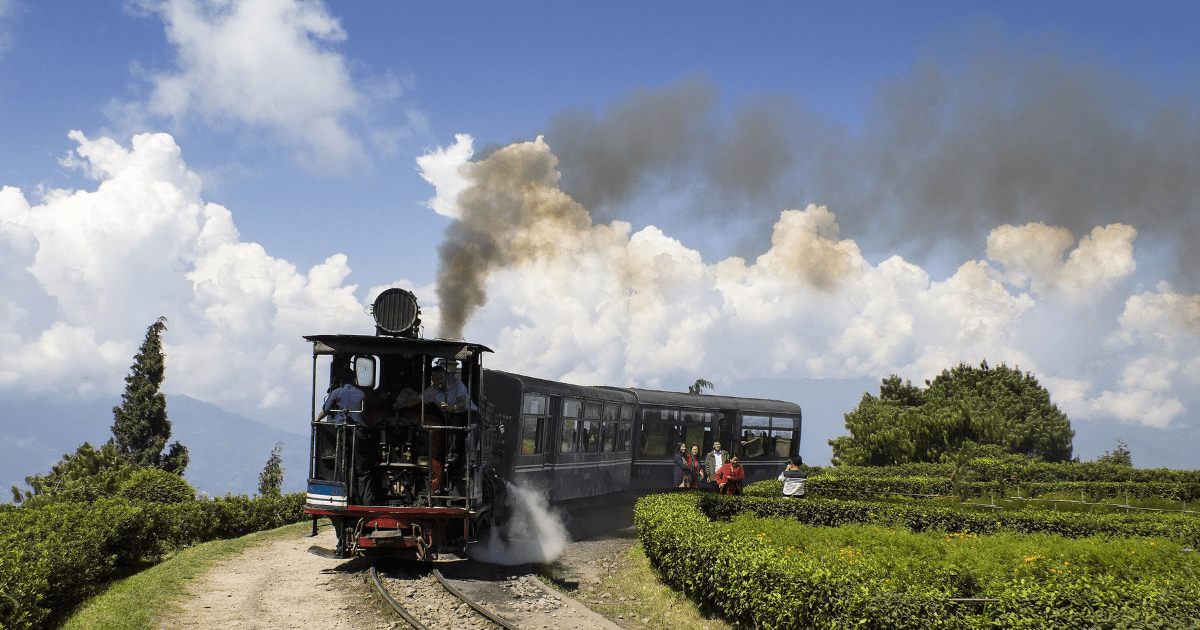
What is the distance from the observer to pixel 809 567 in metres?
9.42

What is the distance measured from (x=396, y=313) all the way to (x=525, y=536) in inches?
234

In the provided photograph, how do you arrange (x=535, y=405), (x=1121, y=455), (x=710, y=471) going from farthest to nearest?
(x=1121, y=455)
(x=710, y=471)
(x=535, y=405)

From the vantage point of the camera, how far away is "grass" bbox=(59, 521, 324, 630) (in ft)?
33.9

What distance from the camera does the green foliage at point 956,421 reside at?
156ft

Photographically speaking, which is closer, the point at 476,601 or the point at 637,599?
the point at 476,601

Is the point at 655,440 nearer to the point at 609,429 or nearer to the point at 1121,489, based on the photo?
the point at 609,429

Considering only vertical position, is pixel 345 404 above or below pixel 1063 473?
above

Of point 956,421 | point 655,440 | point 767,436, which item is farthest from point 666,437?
point 956,421

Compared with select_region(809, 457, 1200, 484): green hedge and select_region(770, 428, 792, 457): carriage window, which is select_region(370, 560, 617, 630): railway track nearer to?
select_region(770, 428, 792, 457): carriage window

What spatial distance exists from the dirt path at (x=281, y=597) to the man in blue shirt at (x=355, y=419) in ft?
4.65

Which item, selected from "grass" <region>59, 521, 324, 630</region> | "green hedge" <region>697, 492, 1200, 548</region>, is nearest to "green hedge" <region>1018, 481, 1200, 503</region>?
"green hedge" <region>697, 492, 1200, 548</region>

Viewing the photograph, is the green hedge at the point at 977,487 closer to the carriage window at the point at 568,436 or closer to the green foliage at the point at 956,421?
the carriage window at the point at 568,436

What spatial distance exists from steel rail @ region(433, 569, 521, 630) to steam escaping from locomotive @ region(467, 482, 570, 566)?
109 inches

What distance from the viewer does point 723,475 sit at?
19.0 m
